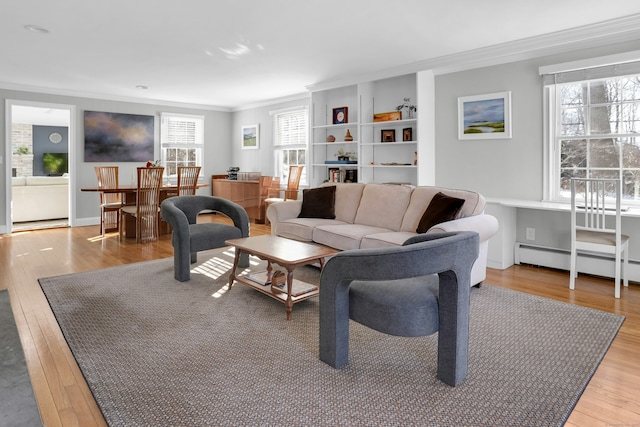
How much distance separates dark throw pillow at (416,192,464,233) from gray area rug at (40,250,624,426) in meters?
0.70

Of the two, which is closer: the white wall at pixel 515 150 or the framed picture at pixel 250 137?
the white wall at pixel 515 150

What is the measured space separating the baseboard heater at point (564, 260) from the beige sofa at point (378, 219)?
1.03 meters

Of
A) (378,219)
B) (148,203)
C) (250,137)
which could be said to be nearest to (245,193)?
(250,137)

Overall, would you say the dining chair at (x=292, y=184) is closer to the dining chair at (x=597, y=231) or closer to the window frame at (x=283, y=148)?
the window frame at (x=283, y=148)

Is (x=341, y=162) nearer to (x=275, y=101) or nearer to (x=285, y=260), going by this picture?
(x=275, y=101)

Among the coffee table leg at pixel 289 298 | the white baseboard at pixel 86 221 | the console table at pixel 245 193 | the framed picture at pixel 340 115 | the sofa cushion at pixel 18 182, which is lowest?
the coffee table leg at pixel 289 298

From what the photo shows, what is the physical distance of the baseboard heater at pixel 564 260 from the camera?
12.8 feet

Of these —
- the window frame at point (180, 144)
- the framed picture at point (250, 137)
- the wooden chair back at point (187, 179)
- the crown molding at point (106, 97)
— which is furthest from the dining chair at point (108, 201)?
the framed picture at point (250, 137)

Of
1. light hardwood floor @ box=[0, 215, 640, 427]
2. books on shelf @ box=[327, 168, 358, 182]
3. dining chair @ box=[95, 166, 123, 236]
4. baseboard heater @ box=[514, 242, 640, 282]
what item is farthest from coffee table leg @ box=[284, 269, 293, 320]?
dining chair @ box=[95, 166, 123, 236]

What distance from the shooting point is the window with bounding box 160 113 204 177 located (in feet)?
27.1

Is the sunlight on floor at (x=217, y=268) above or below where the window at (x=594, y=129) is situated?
below

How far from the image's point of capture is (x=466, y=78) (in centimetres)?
498

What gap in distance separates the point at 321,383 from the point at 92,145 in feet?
22.8

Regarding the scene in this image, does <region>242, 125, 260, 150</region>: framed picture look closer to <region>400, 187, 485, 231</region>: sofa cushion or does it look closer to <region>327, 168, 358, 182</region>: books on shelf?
<region>327, 168, 358, 182</region>: books on shelf
